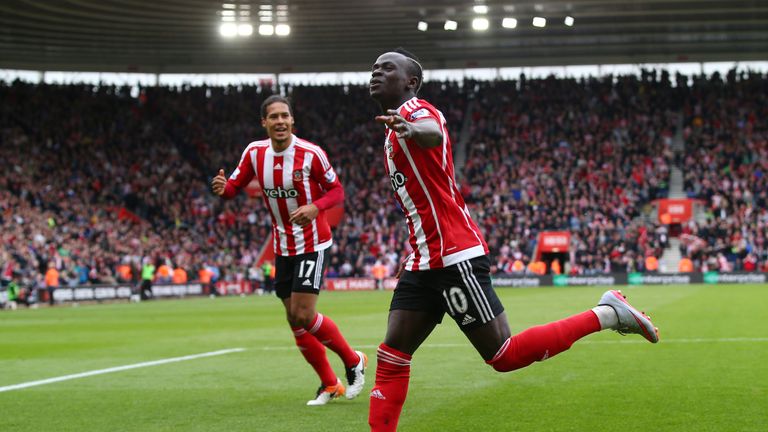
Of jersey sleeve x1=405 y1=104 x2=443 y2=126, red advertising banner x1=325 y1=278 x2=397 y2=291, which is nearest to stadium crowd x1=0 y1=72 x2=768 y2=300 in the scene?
red advertising banner x1=325 y1=278 x2=397 y2=291

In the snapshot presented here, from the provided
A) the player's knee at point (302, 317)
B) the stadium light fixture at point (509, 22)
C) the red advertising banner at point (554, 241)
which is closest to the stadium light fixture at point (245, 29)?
the stadium light fixture at point (509, 22)

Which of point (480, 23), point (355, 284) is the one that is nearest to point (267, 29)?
point (480, 23)

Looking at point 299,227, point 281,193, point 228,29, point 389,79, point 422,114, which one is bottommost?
point 299,227

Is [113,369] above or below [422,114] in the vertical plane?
below

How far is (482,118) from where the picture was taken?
52.2 m

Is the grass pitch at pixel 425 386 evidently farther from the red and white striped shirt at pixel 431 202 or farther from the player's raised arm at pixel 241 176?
the player's raised arm at pixel 241 176

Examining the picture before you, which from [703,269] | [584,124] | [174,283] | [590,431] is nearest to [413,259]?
[590,431]

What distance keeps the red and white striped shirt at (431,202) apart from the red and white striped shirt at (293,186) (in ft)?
9.23

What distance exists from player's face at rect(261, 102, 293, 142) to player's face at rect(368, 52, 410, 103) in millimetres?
2825

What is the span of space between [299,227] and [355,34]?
126 ft

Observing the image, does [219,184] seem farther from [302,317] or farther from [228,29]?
[228,29]

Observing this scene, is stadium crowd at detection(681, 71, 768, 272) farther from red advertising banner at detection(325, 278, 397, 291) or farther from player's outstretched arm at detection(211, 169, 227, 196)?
player's outstretched arm at detection(211, 169, 227, 196)

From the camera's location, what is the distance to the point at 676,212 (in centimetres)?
4378

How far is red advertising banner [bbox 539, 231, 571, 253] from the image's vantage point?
43219 mm
